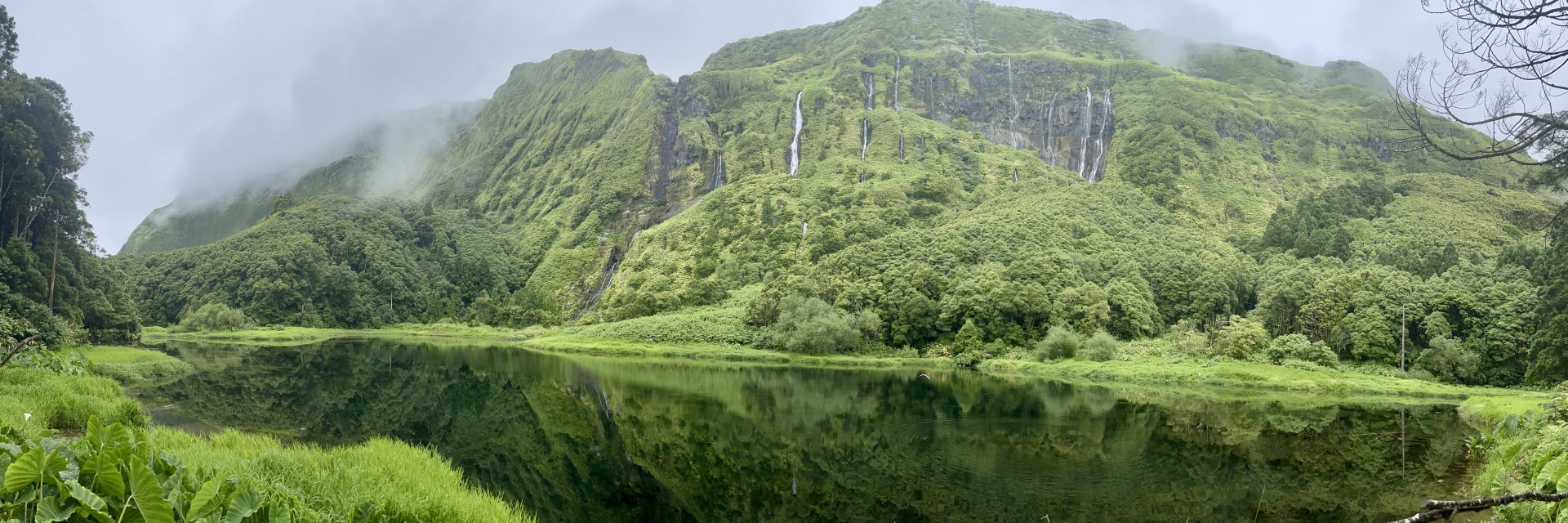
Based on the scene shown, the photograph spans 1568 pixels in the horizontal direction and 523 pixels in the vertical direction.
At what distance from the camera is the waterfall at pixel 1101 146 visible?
180125 mm

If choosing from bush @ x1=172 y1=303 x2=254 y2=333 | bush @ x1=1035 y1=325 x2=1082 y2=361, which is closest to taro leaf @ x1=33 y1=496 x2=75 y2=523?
bush @ x1=1035 y1=325 x2=1082 y2=361

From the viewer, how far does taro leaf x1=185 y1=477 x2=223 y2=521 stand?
643cm

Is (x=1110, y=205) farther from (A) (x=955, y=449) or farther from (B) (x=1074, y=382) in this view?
(A) (x=955, y=449)

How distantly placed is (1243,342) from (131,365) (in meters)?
86.8

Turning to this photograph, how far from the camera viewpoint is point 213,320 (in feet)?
394

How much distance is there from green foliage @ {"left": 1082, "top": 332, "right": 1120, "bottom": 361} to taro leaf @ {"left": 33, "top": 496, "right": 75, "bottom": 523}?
3046 inches

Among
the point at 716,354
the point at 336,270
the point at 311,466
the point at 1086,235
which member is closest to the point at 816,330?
the point at 716,354

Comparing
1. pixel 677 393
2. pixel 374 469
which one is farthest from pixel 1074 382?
pixel 374 469

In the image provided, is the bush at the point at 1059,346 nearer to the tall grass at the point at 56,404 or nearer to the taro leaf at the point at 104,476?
the tall grass at the point at 56,404

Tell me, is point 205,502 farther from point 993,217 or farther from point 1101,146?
point 1101,146

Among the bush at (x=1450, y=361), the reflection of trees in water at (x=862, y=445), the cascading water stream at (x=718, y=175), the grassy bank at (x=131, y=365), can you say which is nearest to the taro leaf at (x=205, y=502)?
the reflection of trees in water at (x=862, y=445)

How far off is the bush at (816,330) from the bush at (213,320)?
9709cm

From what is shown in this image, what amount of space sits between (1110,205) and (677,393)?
119271mm

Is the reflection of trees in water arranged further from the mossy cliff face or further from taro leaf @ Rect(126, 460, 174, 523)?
the mossy cliff face
